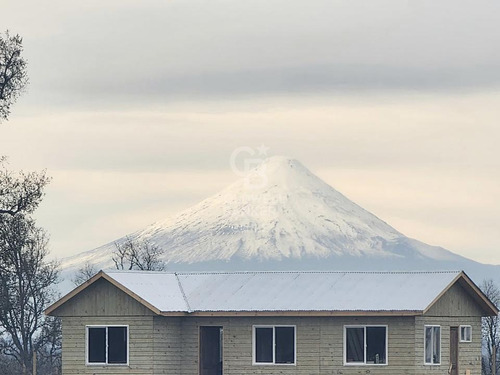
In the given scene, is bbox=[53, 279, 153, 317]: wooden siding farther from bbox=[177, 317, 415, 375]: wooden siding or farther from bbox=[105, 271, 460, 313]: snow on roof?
bbox=[177, 317, 415, 375]: wooden siding

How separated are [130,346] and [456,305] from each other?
1240 centimetres

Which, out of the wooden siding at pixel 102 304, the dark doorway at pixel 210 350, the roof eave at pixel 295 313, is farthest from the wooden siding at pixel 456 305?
the wooden siding at pixel 102 304

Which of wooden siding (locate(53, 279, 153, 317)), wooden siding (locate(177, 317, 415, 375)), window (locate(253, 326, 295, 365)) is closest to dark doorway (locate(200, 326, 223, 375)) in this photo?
wooden siding (locate(177, 317, 415, 375))

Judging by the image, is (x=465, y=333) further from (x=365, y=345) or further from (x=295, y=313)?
(x=295, y=313)

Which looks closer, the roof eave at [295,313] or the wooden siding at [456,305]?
the roof eave at [295,313]

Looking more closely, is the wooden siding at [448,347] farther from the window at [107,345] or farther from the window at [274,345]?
the window at [107,345]

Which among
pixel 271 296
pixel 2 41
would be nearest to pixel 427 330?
pixel 271 296

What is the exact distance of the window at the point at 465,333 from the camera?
194 feet

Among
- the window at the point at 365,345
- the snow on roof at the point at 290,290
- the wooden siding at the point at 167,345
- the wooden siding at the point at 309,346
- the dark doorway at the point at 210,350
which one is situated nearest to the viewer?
the wooden siding at the point at 309,346

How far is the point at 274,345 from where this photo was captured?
57438mm

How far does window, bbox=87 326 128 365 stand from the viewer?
57.3 metres

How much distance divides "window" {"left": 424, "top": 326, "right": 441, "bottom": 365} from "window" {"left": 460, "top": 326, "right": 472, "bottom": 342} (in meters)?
1.87

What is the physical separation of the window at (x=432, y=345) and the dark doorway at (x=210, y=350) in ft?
27.2

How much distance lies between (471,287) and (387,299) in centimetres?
384
